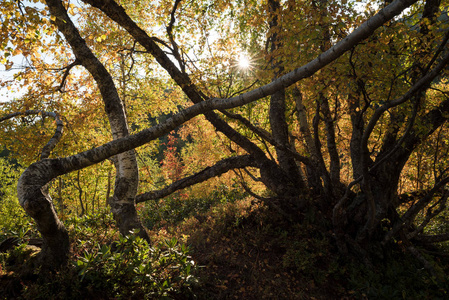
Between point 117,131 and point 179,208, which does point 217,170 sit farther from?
point 179,208

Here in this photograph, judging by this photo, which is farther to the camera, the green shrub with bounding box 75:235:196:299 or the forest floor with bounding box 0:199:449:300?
the forest floor with bounding box 0:199:449:300

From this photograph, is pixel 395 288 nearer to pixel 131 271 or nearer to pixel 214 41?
pixel 131 271

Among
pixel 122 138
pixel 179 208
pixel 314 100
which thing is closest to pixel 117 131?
pixel 122 138

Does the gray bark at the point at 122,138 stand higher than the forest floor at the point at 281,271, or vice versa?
the gray bark at the point at 122,138

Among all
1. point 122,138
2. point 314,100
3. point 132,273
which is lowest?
point 132,273

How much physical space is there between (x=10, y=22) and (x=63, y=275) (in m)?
4.01

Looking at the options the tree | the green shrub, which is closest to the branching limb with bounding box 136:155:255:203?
the tree

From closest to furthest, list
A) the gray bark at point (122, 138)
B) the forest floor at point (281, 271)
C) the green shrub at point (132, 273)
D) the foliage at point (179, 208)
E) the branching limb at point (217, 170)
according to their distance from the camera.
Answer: the gray bark at point (122, 138), the green shrub at point (132, 273), the forest floor at point (281, 271), the branching limb at point (217, 170), the foliage at point (179, 208)

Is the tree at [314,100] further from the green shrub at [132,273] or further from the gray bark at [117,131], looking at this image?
A: the green shrub at [132,273]

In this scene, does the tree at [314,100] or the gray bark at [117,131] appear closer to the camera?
the tree at [314,100]

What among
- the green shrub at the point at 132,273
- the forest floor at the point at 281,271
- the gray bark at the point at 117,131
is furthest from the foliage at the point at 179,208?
the green shrub at the point at 132,273

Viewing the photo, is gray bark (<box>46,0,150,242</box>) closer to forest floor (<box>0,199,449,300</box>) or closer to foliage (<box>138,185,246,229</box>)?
forest floor (<box>0,199,449,300</box>)

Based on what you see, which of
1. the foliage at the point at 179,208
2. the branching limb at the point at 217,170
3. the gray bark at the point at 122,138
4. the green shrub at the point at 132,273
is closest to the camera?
the gray bark at the point at 122,138

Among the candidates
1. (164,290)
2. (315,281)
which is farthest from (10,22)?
(315,281)
